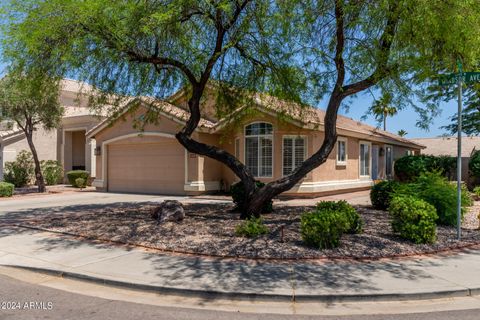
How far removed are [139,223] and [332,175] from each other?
34.5 feet

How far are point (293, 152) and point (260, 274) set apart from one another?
1113 centimetres

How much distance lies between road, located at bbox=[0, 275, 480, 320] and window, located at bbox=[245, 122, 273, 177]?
12.4 m

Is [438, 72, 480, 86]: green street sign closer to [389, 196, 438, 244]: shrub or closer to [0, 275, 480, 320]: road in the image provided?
[389, 196, 438, 244]: shrub

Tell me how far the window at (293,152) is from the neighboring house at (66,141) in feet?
41.0

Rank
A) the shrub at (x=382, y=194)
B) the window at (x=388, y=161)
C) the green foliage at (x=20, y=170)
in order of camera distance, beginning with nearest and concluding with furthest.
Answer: the shrub at (x=382, y=194), the green foliage at (x=20, y=170), the window at (x=388, y=161)

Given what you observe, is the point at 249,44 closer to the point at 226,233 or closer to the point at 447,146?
the point at 226,233

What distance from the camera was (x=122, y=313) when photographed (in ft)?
16.6

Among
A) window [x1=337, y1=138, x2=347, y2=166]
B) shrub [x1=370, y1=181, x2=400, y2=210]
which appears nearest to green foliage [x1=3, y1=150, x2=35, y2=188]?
window [x1=337, y1=138, x2=347, y2=166]

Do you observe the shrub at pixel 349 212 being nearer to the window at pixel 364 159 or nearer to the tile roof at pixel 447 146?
the window at pixel 364 159

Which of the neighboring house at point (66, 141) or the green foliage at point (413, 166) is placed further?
the neighboring house at point (66, 141)

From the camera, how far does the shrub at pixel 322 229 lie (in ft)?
25.5

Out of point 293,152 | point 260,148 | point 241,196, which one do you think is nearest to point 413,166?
point 293,152

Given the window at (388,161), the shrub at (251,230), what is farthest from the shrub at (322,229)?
the window at (388,161)

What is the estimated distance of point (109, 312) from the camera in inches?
201
